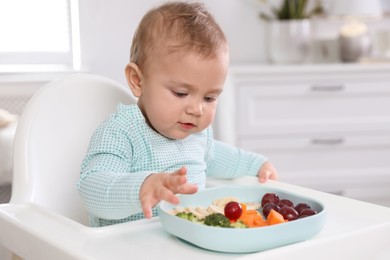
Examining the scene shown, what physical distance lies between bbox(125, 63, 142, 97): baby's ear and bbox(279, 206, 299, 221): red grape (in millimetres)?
406

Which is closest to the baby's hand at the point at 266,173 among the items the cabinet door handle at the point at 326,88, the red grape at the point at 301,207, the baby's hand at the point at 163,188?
the red grape at the point at 301,207

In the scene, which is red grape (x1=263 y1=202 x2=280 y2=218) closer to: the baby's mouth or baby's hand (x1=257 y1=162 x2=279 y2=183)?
the baby's mouth

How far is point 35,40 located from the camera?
3213 millimetres

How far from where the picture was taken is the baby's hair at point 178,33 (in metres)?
1.18

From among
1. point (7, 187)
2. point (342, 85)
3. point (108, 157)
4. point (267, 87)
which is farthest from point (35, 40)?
point (108, 157)

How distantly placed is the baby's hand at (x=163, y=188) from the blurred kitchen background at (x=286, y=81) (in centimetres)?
217

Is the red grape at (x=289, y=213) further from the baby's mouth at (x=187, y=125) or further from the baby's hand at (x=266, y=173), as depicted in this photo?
the baby's hand at (x=266, y=173)

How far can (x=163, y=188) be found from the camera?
0.94m

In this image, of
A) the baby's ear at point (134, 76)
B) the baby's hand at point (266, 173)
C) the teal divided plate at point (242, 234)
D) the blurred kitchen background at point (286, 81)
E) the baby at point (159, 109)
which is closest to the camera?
the teal divided plate at point (242, 234)

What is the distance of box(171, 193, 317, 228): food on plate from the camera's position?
948 mm

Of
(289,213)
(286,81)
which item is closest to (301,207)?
(289,213)

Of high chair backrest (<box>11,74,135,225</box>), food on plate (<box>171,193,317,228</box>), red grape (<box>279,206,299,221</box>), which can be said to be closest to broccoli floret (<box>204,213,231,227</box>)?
food on plate (<box>171,193,317,228</box>)

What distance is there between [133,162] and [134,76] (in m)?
0.16

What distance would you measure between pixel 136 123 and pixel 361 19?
2616mm
